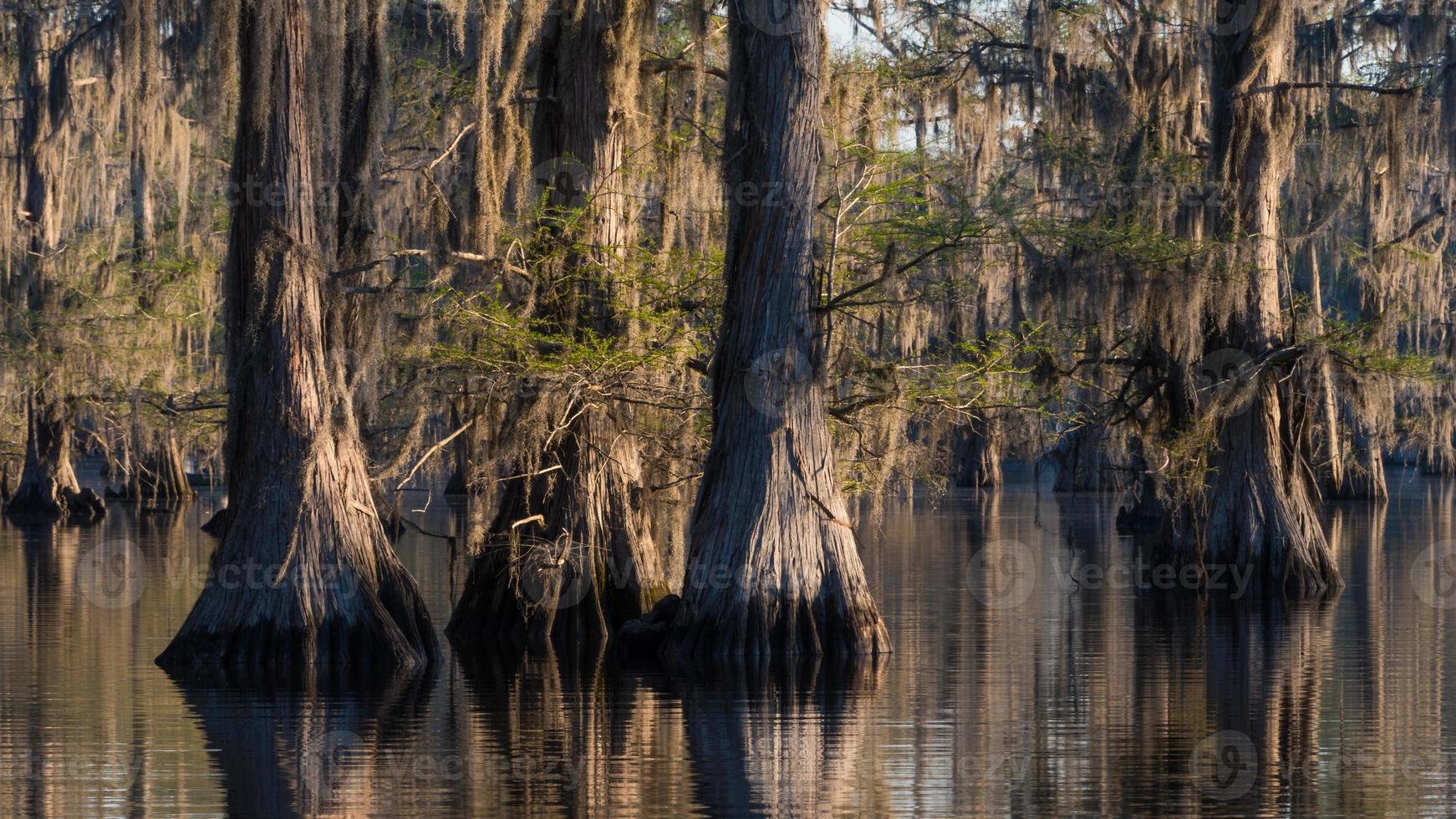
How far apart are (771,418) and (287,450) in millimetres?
3812

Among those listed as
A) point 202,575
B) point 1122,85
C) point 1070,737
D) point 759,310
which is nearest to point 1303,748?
point 1070,737

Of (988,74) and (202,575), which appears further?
(988,74)

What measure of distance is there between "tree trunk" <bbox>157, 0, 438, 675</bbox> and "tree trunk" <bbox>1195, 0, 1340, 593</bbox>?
11.9 m

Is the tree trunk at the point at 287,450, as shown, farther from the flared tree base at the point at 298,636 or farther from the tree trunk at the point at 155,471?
the tree trunk at the point at 155,471

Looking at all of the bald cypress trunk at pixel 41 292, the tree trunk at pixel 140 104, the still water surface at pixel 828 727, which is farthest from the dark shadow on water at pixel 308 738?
the bald cypress trunk at pixel 41 292

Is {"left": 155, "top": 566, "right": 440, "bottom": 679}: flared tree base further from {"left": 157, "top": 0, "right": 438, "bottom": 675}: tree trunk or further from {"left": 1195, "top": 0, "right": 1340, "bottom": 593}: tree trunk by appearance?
{"left": 1195, "top": 0, "right": 1340, "bottom": 593}: tree trunk

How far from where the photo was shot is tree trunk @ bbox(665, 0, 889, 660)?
574 inches

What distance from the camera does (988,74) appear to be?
2678 centimetres

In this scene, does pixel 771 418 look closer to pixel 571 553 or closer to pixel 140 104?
pixel 571 553

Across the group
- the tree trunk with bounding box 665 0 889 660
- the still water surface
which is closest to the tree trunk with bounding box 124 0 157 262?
the tree trunk with bounding box 665 0 889 660

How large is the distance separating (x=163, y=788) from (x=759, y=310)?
6.97 meters

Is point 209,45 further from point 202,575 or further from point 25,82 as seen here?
point 25,82

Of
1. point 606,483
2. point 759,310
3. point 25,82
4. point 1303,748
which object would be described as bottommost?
point 1303,748

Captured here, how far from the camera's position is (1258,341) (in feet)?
75.6
